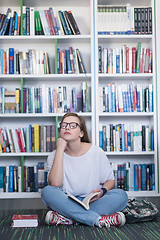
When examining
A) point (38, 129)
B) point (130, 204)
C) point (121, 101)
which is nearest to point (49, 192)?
point (130, 204)

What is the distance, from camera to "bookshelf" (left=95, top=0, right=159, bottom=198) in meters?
3.37

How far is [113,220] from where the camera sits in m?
2.24

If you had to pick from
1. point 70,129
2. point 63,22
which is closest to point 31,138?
point 70,129

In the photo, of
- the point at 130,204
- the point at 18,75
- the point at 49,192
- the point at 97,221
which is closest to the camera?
the point at 97,221

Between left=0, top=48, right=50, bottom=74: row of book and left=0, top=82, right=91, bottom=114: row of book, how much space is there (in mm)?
175

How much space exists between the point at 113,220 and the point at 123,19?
204 centimetres

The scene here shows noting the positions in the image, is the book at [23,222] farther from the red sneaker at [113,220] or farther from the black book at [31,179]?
the black book at [31,179]

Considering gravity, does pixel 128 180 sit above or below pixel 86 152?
below

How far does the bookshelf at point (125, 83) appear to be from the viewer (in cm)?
337

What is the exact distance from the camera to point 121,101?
3.41m

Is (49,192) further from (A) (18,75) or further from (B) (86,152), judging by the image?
(A) (18,75)

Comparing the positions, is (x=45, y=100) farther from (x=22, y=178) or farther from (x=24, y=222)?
(x=24, y=222)

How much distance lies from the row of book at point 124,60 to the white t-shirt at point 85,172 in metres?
1.07

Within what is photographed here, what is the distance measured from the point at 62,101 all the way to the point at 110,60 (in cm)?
64
